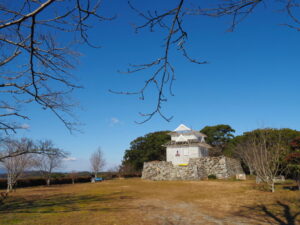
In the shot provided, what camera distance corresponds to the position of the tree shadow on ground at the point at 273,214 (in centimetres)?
685

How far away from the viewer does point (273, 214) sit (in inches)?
304

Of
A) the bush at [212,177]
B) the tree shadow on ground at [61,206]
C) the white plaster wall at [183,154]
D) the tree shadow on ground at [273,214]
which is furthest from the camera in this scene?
the white plaster wall at [183,154]

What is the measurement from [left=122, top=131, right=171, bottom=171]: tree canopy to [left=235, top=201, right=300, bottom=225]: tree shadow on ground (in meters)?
33.0

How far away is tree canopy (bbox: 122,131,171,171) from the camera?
42469 mm

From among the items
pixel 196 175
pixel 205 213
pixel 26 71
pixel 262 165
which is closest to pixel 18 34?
pixel 26 71

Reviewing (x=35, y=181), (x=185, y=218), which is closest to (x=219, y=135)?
(x=35, y=181)

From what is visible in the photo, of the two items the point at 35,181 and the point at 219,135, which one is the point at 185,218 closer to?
the point at 35,181

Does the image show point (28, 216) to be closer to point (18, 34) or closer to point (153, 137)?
point (18, 34)

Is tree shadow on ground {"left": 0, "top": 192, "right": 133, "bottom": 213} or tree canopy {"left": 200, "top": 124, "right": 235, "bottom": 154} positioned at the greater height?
tree canopy {"left": 200, "top": 124, "right": 235, "bottom": 154}

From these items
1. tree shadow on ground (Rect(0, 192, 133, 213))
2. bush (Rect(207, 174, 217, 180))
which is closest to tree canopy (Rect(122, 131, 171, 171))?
bush (Rect(207, 174, 217, 180))

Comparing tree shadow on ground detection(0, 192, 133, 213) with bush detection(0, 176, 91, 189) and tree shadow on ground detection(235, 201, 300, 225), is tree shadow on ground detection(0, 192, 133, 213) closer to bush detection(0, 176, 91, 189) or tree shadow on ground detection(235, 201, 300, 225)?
tree shadow on ground detection(235, 201, 300, 225)

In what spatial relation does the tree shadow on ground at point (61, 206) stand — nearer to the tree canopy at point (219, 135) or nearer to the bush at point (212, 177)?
the bush at point (212, 177)

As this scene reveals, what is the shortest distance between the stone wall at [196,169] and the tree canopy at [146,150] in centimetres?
923

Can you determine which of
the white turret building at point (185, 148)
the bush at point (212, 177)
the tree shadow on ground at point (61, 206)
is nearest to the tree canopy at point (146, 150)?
the white turret building at point (185, 148)
